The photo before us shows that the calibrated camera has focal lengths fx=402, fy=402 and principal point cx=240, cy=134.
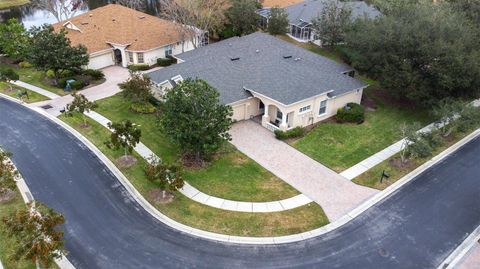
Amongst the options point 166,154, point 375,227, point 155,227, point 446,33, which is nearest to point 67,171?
point 166,154

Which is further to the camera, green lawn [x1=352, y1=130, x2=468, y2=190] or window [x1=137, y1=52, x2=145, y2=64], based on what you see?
window [x1=137, y1=52, x2=145, y2=64]

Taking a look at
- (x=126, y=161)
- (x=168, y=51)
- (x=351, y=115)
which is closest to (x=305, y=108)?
(x=351, y=115)

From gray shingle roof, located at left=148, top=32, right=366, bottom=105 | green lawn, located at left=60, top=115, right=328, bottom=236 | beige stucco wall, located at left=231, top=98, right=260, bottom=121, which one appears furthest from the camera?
beige stucco wall, located at left=231, top=98, right=260, bottom=121

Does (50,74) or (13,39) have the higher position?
(13,39)

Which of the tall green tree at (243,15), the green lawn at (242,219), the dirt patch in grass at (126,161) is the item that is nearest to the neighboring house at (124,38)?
the tall green tree at (243,15)

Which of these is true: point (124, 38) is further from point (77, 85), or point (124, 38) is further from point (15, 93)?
point (15, 93)

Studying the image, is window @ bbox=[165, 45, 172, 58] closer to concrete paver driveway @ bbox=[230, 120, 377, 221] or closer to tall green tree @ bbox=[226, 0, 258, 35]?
tall green tree @ bbox=[226, 0, 258, 35]

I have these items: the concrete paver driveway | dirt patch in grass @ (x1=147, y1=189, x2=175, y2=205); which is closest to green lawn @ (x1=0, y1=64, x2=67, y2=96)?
the concrete paver driveway
